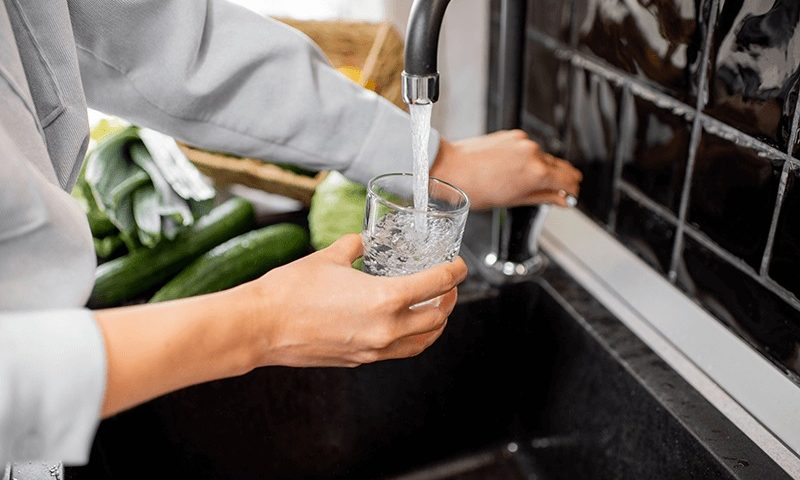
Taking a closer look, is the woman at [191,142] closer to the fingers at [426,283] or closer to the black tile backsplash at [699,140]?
the fingers at [426,283]

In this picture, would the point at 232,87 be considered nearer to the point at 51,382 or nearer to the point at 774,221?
the point at 51,382

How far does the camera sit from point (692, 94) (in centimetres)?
81

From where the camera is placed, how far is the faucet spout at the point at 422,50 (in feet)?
1.93

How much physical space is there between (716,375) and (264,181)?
625 millimetres

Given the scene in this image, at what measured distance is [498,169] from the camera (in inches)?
32.2

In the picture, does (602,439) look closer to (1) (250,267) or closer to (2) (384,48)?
(1) (250,267)

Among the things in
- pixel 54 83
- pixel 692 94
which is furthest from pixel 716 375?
pixel 54 83

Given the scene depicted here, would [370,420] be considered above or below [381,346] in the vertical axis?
below

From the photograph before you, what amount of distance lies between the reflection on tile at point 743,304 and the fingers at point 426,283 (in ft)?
1.10

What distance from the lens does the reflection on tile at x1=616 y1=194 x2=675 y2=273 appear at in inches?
35.1

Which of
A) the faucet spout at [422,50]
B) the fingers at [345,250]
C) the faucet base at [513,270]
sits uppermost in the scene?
the faucet spout at [422,50]

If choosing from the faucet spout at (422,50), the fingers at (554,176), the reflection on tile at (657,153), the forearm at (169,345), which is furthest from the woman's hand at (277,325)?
the reflection on tile at (657,153)

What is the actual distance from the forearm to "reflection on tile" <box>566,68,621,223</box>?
586 millimetres

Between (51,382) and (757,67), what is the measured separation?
624 millimetres
